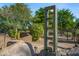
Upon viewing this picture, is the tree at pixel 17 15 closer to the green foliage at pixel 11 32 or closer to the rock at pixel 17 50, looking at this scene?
the green foliage at pixel 11 32

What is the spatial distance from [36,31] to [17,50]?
0.79 feet

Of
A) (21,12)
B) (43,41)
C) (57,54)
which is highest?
(21,12)

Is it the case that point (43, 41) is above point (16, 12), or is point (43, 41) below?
below

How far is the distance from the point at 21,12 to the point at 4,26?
20 cm

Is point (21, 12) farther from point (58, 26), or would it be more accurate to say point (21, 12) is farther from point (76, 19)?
point (76, 19)

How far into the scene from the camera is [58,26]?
5.15 ft

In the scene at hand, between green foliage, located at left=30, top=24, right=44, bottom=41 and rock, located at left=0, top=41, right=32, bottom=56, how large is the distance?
111 millimetres

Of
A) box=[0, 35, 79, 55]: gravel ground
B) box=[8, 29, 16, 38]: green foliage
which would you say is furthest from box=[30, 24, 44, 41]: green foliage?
box=[8, 29, 16, 38]: green foliage

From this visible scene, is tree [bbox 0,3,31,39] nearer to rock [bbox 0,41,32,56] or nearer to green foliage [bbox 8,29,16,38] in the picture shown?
green foliage [bbox 8,29,16,38]

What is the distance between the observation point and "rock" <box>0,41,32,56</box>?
1549 millimetres

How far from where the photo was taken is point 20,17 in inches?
62.1

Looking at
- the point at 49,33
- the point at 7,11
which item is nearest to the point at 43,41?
the point at 49,33

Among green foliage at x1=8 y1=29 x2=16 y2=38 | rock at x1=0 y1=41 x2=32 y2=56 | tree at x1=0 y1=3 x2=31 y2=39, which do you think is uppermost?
tree at x1=0 y1=3 x2=31 y2=39

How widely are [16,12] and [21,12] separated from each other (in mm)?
46
